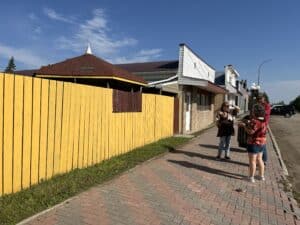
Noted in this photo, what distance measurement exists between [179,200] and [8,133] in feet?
9.36

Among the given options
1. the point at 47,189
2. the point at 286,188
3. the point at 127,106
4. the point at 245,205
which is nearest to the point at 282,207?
the point at 245,205

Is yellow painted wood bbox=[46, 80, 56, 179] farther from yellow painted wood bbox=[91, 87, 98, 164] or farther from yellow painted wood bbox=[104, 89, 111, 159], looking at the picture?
yellow painted wood bbox=[104, 89, 111, 159]

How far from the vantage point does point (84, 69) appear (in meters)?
12.8

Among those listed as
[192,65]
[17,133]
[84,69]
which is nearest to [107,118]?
[17,133]

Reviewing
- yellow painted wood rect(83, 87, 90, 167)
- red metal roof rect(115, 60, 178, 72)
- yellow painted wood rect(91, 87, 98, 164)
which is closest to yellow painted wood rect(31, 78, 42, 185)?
yellow painted wood rect(83, 87, 90, 167)

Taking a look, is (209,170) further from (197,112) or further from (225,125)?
(197,112)

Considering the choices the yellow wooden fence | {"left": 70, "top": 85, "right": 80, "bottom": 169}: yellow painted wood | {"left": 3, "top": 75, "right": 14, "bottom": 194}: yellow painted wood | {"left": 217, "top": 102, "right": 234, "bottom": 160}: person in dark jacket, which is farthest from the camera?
{"left": 217, "top": 102, "right": 234, "bottom": 160}: person in dark jacket

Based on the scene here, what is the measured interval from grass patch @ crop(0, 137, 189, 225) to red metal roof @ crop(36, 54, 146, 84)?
13.6ft

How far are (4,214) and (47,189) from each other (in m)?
1.20

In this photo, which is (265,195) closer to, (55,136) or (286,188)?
(286,188)

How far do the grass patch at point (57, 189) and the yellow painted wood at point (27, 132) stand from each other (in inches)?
9.2

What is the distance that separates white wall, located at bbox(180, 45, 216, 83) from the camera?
18.4 metres

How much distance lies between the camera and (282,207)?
19.5 feet

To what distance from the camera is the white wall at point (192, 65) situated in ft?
60.3
